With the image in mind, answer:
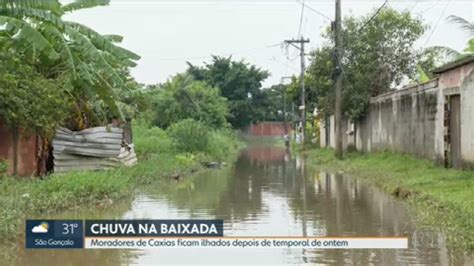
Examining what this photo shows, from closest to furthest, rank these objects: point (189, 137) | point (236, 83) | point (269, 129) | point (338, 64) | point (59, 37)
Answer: point (59, 37), point (338, 64), point (189, 137), point (236, 83), point (269, 129)

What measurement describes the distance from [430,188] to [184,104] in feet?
94.1

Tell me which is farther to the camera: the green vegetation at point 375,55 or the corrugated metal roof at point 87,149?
the green vegetation at point 375,55

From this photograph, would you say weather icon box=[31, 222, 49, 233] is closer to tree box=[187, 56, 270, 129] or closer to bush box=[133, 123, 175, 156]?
bush box=[133, 123, 175, 156]

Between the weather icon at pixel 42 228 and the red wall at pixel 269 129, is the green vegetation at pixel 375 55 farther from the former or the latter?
the red wall at pixel 269 129

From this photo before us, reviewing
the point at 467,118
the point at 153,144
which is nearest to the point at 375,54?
the point at 153,144

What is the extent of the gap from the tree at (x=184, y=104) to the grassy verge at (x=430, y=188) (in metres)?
17.8

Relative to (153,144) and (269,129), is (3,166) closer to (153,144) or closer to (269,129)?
(153,144)

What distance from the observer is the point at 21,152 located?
16578mm

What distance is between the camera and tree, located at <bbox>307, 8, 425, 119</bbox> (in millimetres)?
27266

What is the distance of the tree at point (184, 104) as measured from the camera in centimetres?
3966

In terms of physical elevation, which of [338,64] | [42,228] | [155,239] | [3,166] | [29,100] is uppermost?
[338,64]

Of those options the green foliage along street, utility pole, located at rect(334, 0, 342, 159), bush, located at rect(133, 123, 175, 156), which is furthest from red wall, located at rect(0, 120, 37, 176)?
utility pole, located at rect(334, 0, 342, 159)

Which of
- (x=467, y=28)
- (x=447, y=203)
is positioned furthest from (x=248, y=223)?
(x=467, y=28)

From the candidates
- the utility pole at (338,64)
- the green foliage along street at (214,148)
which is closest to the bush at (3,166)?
the green foliage along street at (214,148)
